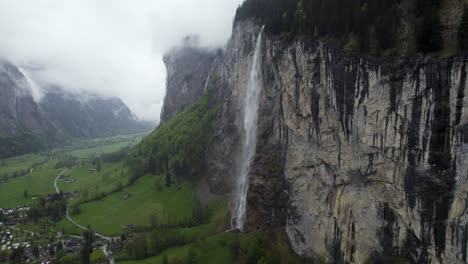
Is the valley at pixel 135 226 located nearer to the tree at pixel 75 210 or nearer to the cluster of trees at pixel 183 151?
the tree at pixel 75 210

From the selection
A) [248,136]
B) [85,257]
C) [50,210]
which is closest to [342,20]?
[248,136]

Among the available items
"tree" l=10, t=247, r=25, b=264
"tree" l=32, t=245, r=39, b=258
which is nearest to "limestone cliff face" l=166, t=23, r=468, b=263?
"tree" l=32, t=245, r=39, b=258

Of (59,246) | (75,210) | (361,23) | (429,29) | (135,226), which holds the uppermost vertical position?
(361,23)

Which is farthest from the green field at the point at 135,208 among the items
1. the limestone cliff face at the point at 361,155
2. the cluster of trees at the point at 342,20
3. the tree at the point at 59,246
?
the cluster of trees at the point at 342,20

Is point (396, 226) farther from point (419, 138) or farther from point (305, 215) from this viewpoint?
point (305, 215)

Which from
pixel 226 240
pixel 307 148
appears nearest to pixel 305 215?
pixel 307 148

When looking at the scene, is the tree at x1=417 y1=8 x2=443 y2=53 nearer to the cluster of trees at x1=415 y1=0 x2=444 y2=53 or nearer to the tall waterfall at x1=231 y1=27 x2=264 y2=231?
the cluster of trees at x1=415 y1=0 x2=444 y2=53

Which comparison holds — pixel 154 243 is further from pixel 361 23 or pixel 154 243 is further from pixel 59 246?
pixel 361 23
